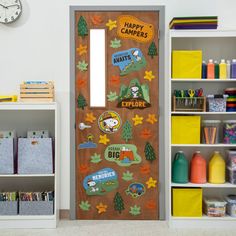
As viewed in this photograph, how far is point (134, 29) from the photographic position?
380cm

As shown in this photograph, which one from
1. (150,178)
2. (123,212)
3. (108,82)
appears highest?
(108,82)

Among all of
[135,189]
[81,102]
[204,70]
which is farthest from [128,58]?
[135,189]

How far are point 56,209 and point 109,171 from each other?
625mm

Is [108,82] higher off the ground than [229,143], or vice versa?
[108,82]

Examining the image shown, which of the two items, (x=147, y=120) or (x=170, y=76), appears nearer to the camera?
(x=170, y=76)

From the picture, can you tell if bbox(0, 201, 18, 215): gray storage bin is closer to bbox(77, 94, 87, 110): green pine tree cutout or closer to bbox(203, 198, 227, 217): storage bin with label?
bbox(77, 94, 87, 110): green pine tree cutout

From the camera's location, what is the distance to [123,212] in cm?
384

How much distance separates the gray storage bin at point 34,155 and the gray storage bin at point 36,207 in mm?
292

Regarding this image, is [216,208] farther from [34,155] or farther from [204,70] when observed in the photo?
[34,155]

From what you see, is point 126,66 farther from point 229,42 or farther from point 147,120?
point 229,42

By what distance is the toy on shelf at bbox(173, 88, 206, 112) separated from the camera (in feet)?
11.8

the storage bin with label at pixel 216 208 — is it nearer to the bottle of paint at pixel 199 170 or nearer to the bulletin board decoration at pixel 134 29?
the bottle of paint at pixel 199 170

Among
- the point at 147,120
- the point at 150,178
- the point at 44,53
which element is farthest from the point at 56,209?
the point at 44,53

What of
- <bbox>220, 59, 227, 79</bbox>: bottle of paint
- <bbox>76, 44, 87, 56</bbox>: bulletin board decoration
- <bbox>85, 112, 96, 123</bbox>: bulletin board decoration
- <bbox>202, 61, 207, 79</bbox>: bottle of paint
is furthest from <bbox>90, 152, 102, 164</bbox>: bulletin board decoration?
<bbox>220, 59, 227, 79</bbox>: bottle of paint
